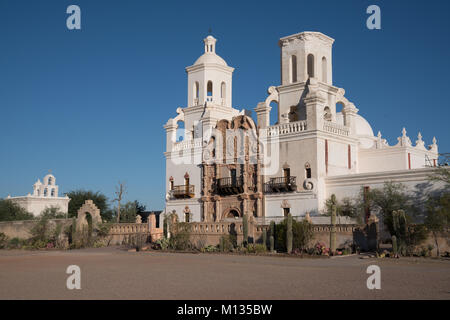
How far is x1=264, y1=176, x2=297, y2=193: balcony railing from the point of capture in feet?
105

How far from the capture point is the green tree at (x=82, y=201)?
57.4 meters

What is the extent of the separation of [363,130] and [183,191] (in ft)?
47.6

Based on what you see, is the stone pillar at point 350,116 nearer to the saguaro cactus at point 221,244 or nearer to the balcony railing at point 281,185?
the balcony railing at point 281,185

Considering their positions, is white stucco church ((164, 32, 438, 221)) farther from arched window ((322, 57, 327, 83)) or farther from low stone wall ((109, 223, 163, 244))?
low stone wall ((109, 223, 163, 244))

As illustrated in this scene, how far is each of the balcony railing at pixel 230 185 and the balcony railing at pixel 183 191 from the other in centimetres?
272

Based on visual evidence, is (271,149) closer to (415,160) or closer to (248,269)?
(415,160)

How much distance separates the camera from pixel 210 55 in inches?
1624

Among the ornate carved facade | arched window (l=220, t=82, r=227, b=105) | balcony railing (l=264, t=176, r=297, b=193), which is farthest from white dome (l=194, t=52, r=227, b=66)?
balcony railing (l=264, t=176, r=297, b=193)

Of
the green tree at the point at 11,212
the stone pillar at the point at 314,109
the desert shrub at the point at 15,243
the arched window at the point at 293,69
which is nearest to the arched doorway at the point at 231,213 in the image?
the stone pillar at the point at 314,109

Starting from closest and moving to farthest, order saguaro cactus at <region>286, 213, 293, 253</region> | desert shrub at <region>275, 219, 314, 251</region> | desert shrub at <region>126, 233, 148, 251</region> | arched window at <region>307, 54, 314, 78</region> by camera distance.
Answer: saguaro cactus at <region>286, 213, 293, 253</region>
desert shrub at <region>275, 219, 314, 251</region>
desert shrub at <region>126, 233, 148, 251</region>
arched window at <region>307, 54, 314, 78</region>

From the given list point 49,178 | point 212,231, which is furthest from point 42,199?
point 212,231

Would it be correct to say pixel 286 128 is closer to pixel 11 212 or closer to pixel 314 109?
pixel 314 109

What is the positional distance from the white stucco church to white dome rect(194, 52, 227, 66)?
0.13 metres
